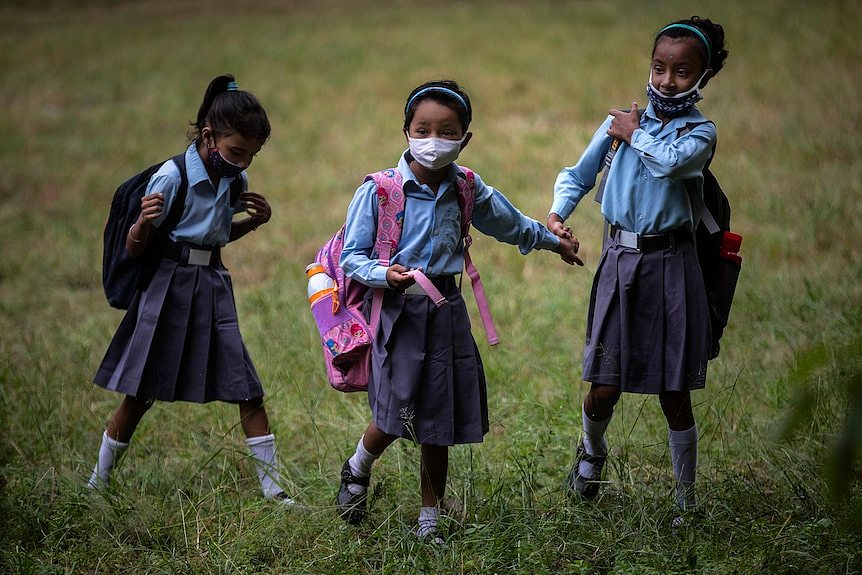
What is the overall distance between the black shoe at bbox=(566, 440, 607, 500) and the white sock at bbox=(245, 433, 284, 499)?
4.12 ft

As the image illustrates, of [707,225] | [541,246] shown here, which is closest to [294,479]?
[541,246]

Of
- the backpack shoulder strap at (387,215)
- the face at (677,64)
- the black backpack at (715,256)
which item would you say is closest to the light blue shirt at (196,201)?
the backpack shoulder strap at (387,215)

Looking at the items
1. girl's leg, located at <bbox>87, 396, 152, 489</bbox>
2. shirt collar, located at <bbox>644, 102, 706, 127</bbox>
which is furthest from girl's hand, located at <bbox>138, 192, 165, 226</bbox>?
shirt collar, located at <bbox>644, 102, 706, 127</bbox>

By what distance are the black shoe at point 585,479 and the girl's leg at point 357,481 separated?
76cm

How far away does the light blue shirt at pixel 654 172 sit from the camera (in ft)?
11.7

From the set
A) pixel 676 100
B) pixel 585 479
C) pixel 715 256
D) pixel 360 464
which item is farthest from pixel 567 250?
pixel 360 464

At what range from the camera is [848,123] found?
10047 mm

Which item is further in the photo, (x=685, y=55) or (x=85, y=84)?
(x=85, y=84)

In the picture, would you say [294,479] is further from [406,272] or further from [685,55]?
[685,55]

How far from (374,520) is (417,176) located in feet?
4.42

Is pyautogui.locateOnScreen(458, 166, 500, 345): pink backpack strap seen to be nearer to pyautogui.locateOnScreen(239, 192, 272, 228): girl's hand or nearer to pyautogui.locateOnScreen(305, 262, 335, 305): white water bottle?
pyautogui.locateOnScreen(305, 262, 335, 305): white water bottle

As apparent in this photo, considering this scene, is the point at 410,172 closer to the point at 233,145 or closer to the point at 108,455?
the point at 233,145

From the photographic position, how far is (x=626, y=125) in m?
3.69

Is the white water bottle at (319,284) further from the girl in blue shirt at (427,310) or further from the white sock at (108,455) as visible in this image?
the white sock at (108,455)
